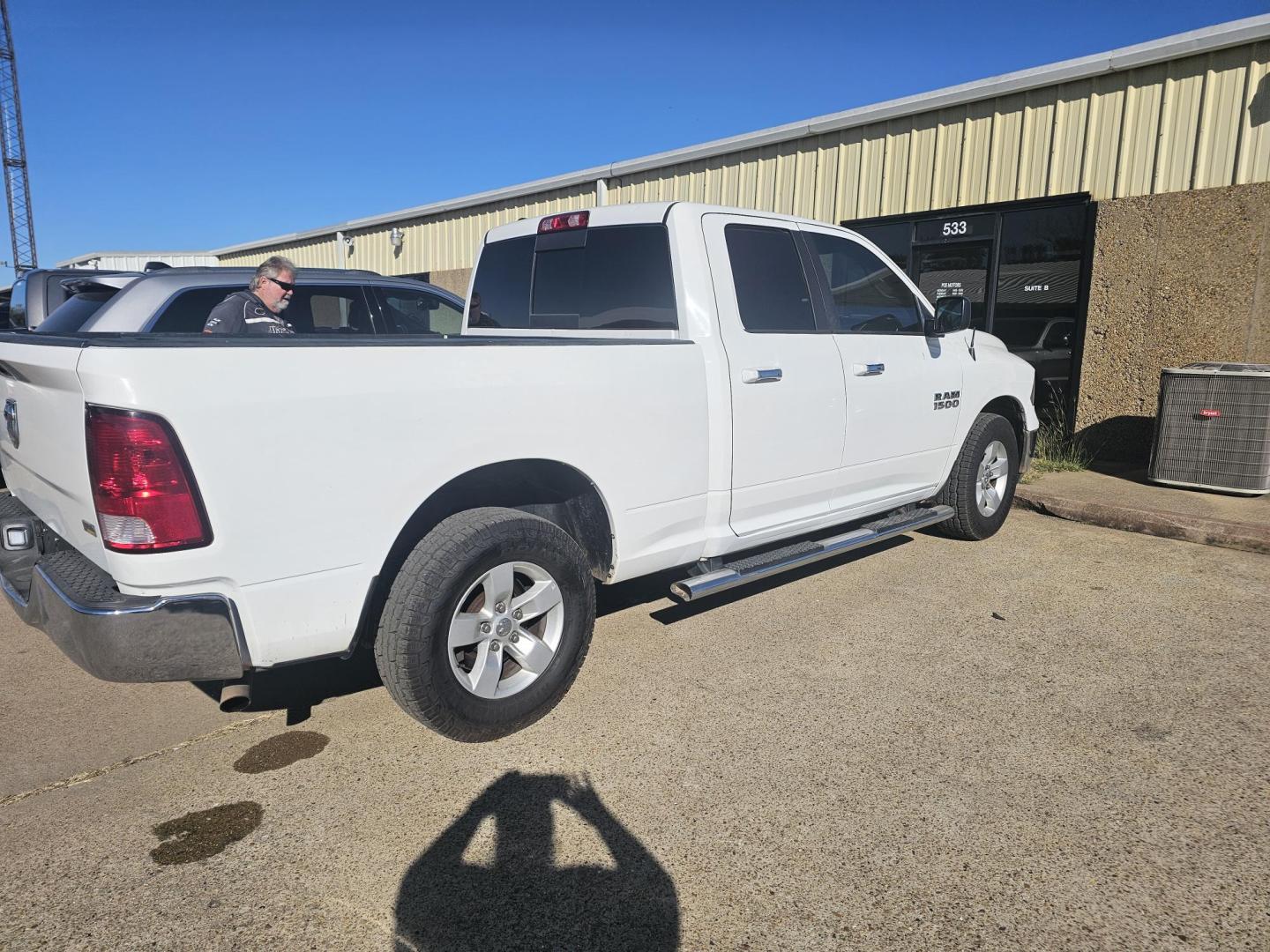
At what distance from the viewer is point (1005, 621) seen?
429cm

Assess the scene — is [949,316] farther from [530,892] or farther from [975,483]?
[530,892]

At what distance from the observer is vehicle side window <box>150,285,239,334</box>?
564 centimetres

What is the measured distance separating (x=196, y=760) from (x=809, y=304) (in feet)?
11.2

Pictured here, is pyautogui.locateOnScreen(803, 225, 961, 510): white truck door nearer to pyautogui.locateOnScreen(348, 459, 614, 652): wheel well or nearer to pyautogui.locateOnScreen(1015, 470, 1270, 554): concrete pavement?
pyautogui.locateOnScreen(348, 459, 614, 652): wheel well

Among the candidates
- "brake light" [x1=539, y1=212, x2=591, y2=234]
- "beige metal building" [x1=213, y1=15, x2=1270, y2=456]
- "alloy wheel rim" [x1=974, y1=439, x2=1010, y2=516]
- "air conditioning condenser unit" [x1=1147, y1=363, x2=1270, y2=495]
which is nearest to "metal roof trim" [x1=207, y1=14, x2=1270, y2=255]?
"beige metal building" [x1=213, y1=15, x2=1270, y2=456]

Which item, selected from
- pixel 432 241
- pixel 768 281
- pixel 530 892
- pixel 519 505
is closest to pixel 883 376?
pixel 768 281

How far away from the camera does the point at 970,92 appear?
8391mm

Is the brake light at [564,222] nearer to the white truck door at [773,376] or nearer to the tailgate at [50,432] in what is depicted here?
the white truck door at [773,376]

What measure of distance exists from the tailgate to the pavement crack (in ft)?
2.80

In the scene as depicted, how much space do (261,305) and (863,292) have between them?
3674 millimetres

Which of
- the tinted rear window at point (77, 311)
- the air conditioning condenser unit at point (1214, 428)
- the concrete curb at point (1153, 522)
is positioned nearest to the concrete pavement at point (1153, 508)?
the concrete curb at point (1153, 522)

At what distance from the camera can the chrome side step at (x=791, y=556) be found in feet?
12.1

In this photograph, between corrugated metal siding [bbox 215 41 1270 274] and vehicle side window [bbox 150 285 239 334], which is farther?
corrugated metal siding [bbox 215 41 1270 274]

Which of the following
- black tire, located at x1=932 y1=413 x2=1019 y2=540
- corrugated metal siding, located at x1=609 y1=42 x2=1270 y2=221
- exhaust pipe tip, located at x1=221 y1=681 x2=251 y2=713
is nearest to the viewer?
exhaust pipe tip, located at x1=221 y1=681 x2=251 y2=713
